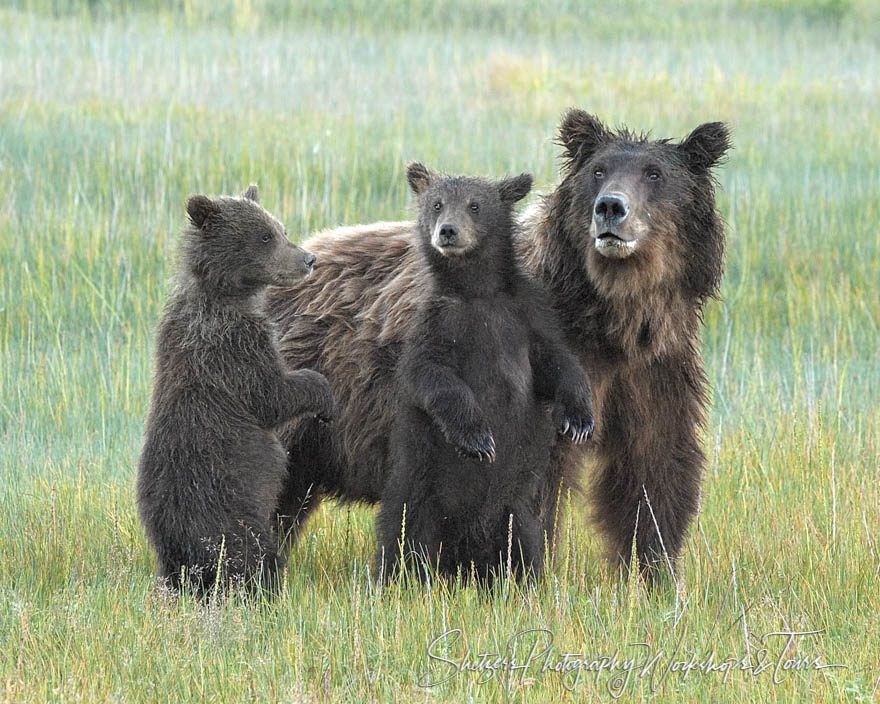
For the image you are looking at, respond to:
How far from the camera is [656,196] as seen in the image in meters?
5.66

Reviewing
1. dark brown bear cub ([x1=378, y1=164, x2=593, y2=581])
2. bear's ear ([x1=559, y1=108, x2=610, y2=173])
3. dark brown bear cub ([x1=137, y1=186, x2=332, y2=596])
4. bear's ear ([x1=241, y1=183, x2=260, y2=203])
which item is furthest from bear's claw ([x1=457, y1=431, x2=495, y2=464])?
bear's ear ([x1=241, y1=183, x2=260, y2=203])

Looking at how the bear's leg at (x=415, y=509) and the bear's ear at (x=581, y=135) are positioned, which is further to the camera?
the bear's ear at (x=581, y=135)

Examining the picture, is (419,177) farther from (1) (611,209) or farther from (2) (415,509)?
(2) (415,509)

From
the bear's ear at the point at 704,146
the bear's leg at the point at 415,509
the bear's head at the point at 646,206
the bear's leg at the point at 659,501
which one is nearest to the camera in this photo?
the bear's leg at the point at 415,509

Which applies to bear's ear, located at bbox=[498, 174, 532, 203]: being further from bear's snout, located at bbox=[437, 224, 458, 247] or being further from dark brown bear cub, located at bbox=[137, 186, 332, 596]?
dark brown bear cub, located at bbox=[137, 186, 332, 596]

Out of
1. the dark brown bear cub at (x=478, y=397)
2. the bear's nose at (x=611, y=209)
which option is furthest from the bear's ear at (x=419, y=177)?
the bear's nose at (x=611, y=209)

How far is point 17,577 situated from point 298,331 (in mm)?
1742

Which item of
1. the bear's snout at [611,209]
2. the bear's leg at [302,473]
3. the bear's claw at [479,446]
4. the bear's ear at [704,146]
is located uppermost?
the bear's ear at [704,146]

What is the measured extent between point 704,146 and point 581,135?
0.55 metres

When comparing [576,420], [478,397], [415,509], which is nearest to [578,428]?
[576,420]

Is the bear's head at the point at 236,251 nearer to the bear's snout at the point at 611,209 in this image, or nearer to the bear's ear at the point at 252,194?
the bear's ear at the point at 252,194

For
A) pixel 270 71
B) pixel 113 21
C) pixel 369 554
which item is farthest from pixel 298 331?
pixel 113 21

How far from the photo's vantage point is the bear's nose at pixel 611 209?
5.38m

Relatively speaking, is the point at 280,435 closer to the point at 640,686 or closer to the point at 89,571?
the point at 89,571
